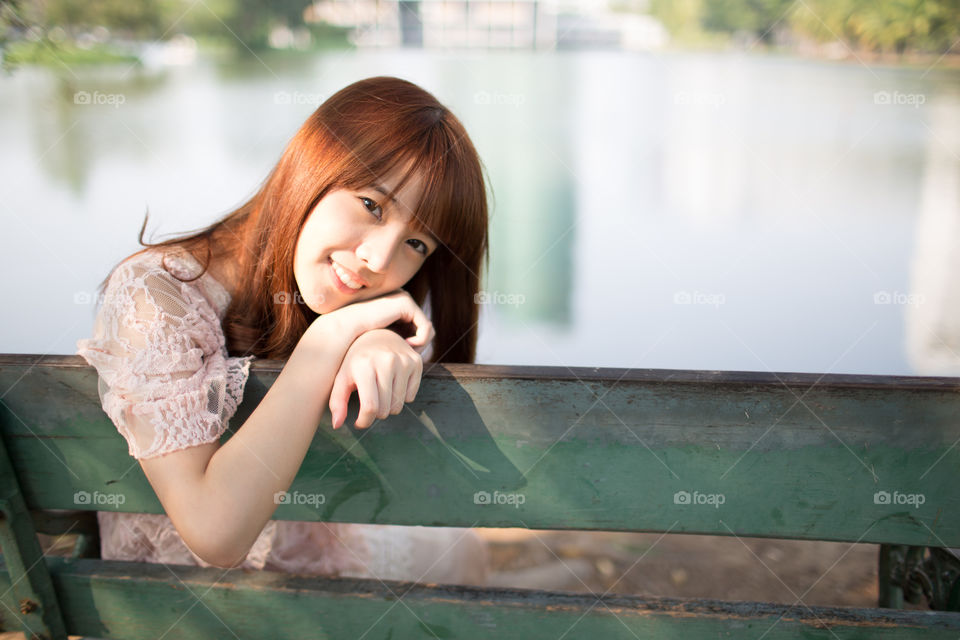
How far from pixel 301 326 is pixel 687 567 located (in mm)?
1851

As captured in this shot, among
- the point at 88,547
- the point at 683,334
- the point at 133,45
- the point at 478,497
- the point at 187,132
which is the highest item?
the point at 133,45

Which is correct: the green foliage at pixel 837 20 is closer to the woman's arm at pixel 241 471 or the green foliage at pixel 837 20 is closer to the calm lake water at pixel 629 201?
the calm lake water at pixel 629 201

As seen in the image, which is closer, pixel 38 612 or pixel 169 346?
pixel 169 346

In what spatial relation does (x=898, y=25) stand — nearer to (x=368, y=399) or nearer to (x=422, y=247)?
(x=422, y=247)

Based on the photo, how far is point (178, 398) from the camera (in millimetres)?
959

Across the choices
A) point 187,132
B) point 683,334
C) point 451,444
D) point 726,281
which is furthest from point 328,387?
point 187,132

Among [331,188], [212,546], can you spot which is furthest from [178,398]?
[331,188]

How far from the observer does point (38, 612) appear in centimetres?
114

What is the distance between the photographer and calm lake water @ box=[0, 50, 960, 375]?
3.84m

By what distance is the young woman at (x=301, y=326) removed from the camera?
94 centimetres

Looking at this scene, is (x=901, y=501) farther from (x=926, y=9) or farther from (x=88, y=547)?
(x=926, y=9)

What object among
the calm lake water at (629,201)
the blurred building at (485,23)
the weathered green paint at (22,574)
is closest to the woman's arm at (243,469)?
the weathered green paint at (22,574)

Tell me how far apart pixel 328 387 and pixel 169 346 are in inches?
10.6

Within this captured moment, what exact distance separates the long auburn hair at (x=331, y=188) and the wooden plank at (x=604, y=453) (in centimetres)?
29
